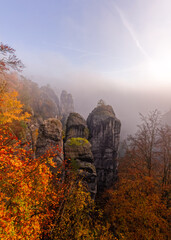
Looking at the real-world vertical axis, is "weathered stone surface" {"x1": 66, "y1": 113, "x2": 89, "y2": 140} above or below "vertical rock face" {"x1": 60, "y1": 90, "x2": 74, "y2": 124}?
below

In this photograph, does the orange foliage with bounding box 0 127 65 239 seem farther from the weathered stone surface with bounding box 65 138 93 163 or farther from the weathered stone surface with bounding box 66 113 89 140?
the weathered stone surface with bounding box 66 113 89 140

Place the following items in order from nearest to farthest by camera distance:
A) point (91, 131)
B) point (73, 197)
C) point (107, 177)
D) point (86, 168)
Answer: point (73, 197) → point (86, 168) → point (107, 177) → point (91, 131)

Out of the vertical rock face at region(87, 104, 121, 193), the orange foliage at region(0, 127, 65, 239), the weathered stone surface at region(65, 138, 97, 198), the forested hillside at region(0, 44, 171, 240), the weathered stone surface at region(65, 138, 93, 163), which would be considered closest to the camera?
the orange foliage at region(0, 127, 65, 239)

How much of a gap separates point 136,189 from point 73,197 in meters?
9.04

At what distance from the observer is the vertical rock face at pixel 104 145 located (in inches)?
1189

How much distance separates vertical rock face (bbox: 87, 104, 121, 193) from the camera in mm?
30203

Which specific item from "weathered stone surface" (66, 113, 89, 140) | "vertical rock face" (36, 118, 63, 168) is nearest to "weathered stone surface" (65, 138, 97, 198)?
"vertical rock face" (36, 118, 63, 168)

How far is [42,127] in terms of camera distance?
58.8 ft

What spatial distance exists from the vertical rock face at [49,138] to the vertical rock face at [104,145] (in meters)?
15.7

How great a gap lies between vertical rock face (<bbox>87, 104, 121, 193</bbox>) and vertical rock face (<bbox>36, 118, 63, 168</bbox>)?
1573cm

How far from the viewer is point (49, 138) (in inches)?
677

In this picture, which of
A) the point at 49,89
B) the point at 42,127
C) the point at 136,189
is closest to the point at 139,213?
the point at 136,189

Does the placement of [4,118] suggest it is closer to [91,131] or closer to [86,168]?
[86,168]

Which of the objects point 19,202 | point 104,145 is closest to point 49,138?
point 19,202
